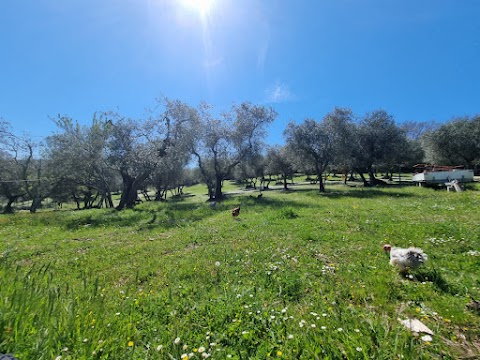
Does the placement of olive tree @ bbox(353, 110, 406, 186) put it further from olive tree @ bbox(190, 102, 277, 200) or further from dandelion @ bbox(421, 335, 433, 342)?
dandelion @ bbox(421, 335, 433, 342)

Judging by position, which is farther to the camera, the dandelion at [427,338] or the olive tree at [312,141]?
the olive tree at [312,141]

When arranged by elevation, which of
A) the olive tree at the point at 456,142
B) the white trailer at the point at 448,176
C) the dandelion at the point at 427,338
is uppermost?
the olive tree at the point at 456,142

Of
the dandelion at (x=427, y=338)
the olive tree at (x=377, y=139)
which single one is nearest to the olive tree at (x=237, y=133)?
the olive tree at (x=377, y=139)

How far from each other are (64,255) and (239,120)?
101 ft

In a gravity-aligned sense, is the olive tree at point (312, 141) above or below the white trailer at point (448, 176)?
above

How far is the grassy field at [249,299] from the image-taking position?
3307 mm

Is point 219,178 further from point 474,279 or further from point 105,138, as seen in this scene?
point 474,279

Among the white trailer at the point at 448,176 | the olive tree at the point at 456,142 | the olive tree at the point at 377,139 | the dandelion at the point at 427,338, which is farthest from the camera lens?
the olive tree at the point at 456,142

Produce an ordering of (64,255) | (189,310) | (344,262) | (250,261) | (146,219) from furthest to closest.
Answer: (146,219), (64,255), (250,261), (344,262), (189,310)

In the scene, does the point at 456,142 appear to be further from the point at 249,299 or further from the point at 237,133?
the point at 249,299

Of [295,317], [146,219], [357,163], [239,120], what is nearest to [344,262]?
[295,317]

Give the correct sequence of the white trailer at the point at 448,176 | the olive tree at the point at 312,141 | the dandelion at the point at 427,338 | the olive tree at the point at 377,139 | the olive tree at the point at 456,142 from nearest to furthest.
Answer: the dandelion at the point at 427,338
the white trailer at the point at 448,176
the olive tree at the point at 312,141
the olive tree at the point at 377,139
the olive tree at the point at 456,142

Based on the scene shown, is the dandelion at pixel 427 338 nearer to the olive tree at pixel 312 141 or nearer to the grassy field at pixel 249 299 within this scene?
the grassy field at pixel 249 299

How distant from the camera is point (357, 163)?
42219 mm
